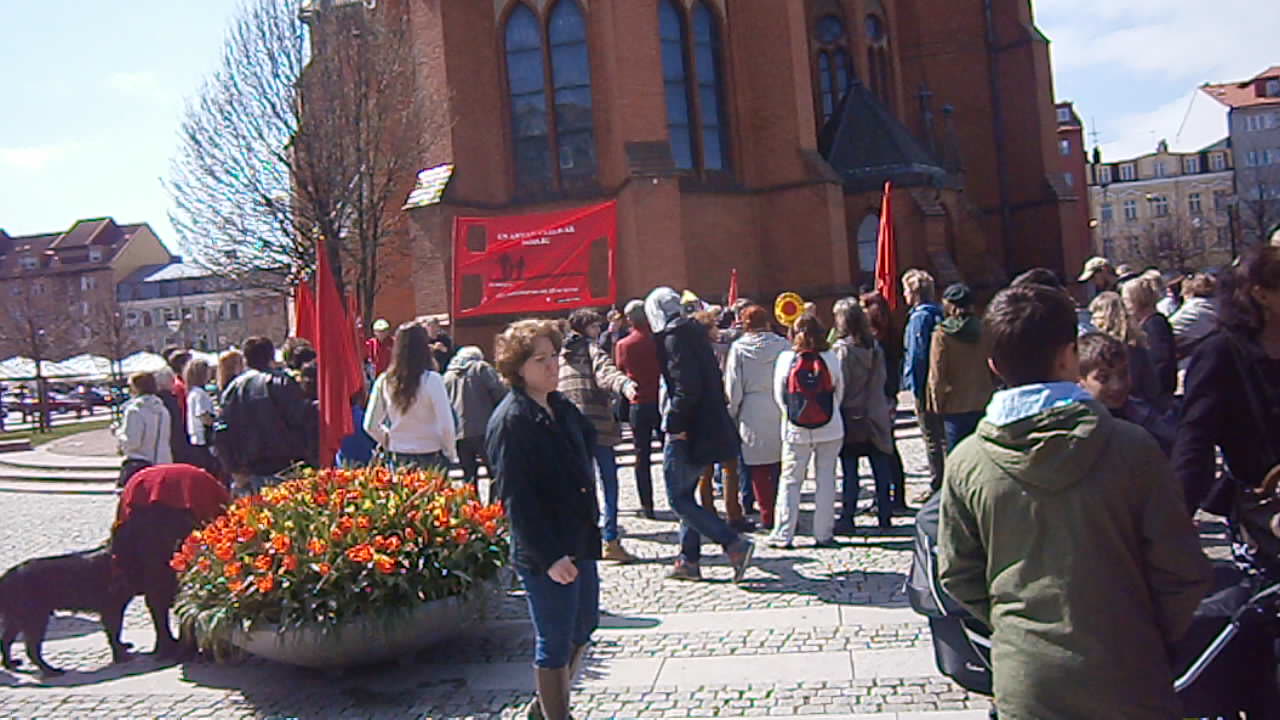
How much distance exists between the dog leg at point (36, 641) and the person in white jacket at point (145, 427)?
2502 mm

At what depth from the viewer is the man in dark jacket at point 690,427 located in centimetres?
724

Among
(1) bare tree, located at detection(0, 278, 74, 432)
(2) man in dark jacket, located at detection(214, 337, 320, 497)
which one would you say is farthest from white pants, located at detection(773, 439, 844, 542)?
(1) bare tree, located at detection(0, 278, 74, 432)

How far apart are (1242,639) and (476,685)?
3.80 m

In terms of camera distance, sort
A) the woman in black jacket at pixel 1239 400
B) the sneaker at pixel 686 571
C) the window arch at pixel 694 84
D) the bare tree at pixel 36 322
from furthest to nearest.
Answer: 1. the bare tree at pixel 36 322
2. the window arch at pixel 694 84
3. the sneaker at pixel 686 571
4. the woman in black jacket at pixel 1239 400

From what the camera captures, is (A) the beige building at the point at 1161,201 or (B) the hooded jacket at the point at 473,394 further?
(A) the beige building at the point at 1161,201

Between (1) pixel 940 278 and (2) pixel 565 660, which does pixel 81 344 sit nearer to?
(1) pixel 940 278

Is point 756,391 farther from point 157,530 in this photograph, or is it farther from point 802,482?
point 157,530

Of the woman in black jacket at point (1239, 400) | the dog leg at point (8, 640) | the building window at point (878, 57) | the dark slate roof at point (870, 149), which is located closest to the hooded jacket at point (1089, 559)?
the woman in black jacket at point (1239, 400)

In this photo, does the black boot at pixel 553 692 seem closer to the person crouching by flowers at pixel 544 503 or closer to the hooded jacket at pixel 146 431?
the person crouching by flowers at pixel 544 503

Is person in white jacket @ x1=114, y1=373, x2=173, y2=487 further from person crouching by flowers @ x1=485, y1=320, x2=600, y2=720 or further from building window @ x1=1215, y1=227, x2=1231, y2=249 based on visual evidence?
building window @ x1=1215, y1=227, x2=1231, y2=249

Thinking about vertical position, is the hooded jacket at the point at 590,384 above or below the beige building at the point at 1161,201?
below

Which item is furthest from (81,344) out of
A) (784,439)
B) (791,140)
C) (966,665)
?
Answer: (966,665)

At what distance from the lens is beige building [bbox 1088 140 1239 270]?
6938 centimetres

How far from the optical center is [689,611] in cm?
671
